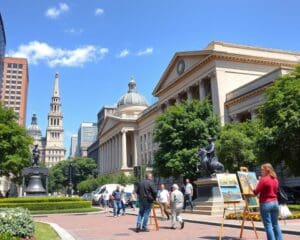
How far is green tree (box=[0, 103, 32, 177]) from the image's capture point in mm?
50406

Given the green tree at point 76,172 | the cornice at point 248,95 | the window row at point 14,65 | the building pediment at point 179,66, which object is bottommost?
the green tree at point 76,172

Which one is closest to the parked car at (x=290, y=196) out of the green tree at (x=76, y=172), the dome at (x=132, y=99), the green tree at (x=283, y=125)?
the green tree at (x=283, y=125)

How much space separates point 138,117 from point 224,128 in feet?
182

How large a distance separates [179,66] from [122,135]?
4004 centimetres

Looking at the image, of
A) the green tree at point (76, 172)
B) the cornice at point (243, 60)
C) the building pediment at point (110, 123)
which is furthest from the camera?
the green tree at point (76, 172)

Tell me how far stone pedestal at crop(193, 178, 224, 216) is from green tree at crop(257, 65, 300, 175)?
8.65 metres

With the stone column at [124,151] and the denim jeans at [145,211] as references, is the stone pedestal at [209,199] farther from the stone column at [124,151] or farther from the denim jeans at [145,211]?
the stone column at [124,151]

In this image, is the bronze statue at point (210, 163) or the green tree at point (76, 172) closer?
the bronze statue at point (210, 163)

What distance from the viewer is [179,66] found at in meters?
68.4

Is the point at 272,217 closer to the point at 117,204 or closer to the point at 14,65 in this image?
the point at 117,204

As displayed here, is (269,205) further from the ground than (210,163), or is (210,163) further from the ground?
(210,163)

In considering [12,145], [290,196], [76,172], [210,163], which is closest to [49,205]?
[210,163]

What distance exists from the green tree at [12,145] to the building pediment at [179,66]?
26.9m

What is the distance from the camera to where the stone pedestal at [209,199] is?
79.1 ft
